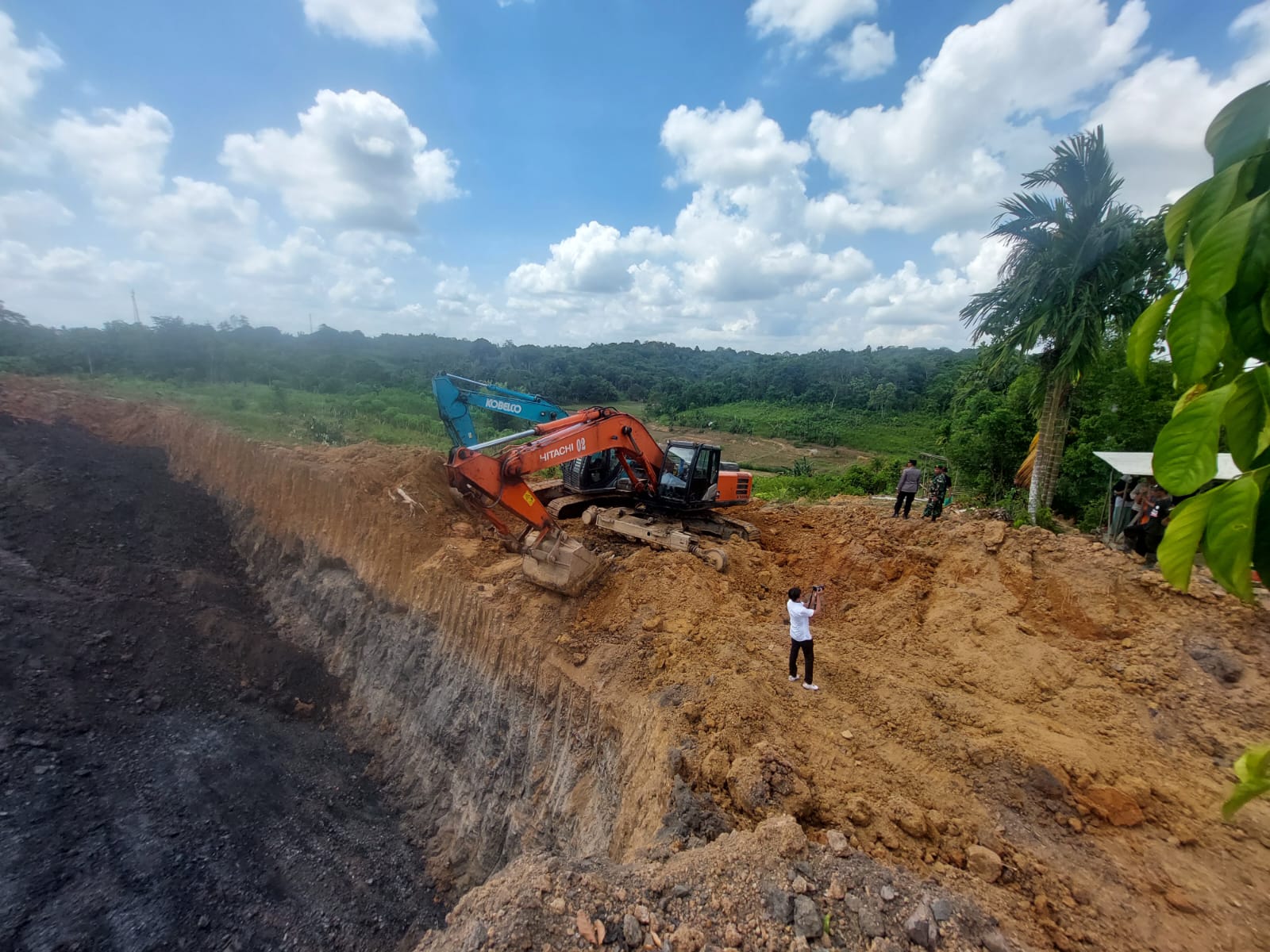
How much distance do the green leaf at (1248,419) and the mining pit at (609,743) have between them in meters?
3.75

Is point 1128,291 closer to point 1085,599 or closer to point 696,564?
point 1085,599

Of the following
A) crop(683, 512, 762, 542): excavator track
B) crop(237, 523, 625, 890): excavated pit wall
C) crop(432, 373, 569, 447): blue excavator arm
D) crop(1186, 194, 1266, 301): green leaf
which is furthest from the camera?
crop(683, 512, 762, 542): excavator track

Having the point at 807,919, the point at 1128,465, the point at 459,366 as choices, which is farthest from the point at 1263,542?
the point at 459,366

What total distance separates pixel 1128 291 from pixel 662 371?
85.4 metres

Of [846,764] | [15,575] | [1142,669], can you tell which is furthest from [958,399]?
[15,575]

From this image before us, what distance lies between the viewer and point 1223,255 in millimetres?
826

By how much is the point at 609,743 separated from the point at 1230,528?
6.33 metres

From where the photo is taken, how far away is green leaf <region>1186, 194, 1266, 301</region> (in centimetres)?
81

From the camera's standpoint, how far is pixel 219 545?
12352 millimetres

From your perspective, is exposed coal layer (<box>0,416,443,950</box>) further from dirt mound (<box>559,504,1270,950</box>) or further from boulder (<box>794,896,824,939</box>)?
boulder (<box>794,896,824,939</box>)

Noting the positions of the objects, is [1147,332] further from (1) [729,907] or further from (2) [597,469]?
(2) [597,469]

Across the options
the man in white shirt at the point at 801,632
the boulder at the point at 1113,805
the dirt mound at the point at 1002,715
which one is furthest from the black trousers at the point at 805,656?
the boulder at the point at 1113,805

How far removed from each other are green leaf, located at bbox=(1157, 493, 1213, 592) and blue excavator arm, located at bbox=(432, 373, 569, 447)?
9701 millimetres

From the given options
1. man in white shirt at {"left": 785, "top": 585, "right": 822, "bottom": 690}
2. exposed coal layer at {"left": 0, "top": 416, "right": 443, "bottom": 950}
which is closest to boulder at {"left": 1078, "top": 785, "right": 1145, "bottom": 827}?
man in white shirt at {"left": 785, "top": 585, "right": 822, "bottom": 690}
